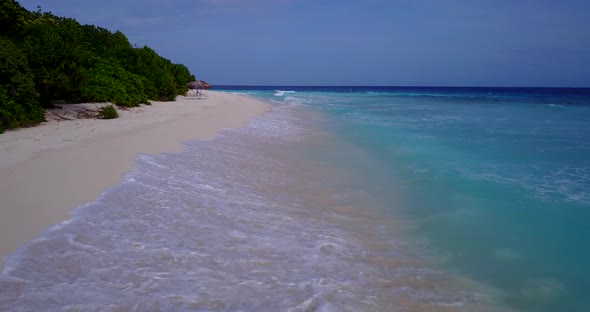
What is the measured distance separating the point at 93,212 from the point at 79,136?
544 centimetres

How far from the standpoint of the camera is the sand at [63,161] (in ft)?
13.7

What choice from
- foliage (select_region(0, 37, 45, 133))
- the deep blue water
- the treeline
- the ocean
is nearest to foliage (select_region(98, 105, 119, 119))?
the treeline

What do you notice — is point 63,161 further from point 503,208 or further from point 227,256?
point 503,208

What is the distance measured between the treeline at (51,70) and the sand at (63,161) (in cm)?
75

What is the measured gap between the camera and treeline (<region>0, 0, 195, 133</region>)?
32.5 ft

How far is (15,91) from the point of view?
10039 mm

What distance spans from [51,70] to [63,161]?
7335mm

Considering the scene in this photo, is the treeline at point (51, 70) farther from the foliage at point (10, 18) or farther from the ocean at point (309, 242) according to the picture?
the ocean at point (309, 242)

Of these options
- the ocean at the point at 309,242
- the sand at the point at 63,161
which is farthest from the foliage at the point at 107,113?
the ocean at the point at 309,242

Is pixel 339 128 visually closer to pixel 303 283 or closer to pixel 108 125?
pixel 108 125

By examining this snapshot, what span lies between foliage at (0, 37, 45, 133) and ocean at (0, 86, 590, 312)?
4.80 m

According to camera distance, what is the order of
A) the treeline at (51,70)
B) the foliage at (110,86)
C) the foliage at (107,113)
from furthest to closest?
the foliage at (110,86), the foliage at (107,113), the treeline at (51,70)

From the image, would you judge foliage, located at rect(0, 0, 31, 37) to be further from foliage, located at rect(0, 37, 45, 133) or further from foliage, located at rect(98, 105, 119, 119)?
foliage, located at rect(0, 37, 45, 133)

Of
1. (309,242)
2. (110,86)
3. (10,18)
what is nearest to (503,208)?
(309,242)
